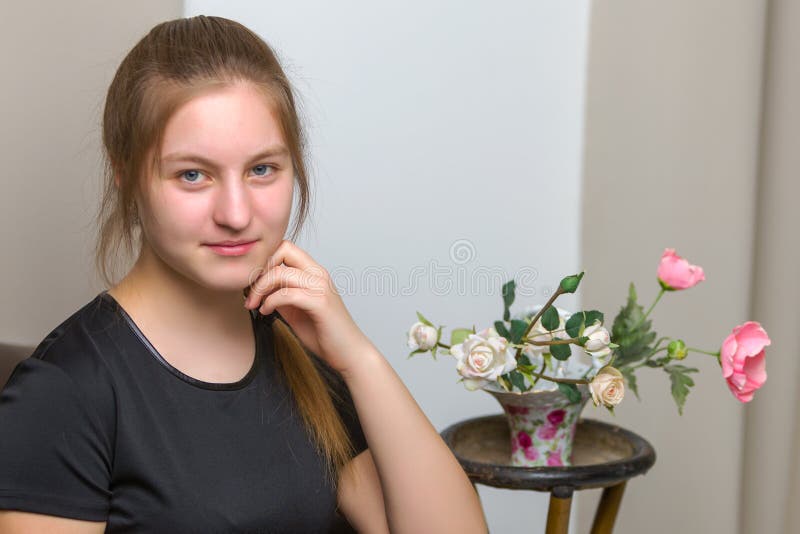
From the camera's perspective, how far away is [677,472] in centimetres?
181

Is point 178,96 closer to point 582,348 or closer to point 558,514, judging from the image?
point 582,348

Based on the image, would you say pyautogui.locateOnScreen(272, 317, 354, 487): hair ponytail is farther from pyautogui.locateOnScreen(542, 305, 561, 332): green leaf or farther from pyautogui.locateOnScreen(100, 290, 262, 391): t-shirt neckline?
pyautogui.locateOnScreen(542, 305, 561, 332): green leaf

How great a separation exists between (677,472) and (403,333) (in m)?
0.61

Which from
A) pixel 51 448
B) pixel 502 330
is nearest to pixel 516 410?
pixel 502 330

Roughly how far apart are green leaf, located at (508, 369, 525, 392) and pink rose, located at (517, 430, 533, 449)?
0.49 feet

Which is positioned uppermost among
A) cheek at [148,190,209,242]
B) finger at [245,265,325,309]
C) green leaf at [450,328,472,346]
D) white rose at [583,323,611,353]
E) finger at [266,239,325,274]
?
cheek at [148,190,209,242]

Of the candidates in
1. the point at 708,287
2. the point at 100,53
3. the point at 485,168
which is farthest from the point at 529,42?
the point at 100,53

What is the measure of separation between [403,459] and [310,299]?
0.70ft

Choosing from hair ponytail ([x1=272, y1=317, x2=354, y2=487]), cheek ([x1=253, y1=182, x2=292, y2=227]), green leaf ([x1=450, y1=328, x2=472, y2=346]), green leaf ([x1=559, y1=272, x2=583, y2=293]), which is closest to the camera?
cheek ([x1=253, y1=182, x2=292, y2=227])

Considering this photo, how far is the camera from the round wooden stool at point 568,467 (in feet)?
4.57

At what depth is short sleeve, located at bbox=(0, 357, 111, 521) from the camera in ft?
2.86

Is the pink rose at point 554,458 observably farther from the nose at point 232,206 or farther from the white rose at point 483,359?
the nose at point 232,206

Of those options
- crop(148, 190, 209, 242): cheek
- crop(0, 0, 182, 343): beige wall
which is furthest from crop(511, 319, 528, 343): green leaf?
crop(0, 0, 182, 343): beige wall

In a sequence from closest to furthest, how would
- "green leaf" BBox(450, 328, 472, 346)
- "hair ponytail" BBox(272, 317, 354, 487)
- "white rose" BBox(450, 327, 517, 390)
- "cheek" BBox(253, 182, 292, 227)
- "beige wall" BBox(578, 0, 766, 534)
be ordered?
"cheek" BBox(253, 182, 292, 227) → "hair ponytail" BBox(272, 317, 354, 487) → "white rose" BBox(450, 327, 517, 390) → "green leaf" BBox(450, 328, 472, 346) → "beige wall" BBox(578, 0, 766, 534)
